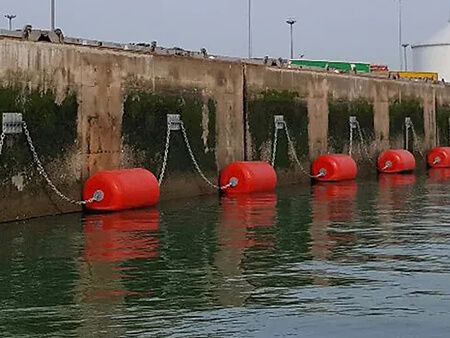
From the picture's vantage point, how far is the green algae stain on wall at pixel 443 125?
124 ft

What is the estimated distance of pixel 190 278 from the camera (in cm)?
1004

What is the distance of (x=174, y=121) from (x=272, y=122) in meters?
5.19

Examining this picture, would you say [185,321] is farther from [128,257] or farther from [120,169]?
[120,169]

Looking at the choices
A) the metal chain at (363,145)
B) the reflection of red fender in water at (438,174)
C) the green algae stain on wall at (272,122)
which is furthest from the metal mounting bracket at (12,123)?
the metal chain at (363,145)

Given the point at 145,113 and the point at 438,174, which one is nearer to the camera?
the point at 145,113

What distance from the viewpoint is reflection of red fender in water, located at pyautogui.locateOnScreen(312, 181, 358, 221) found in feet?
54.6

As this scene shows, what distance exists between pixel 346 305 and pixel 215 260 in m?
3.09

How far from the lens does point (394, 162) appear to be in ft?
99.0

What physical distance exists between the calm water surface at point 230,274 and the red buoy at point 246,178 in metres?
3.82

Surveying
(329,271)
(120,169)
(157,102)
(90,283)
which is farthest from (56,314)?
(157,102)

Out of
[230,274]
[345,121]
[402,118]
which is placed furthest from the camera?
[402,118]

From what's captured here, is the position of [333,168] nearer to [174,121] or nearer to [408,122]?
[174,121]

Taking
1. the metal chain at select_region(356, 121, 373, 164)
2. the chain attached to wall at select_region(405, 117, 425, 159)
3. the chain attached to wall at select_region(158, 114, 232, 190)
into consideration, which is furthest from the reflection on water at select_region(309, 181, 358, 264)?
the chain attached to wall at select_region(405, 117, 425, 159)

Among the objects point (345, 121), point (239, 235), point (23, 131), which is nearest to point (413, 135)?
point (345, 121)
